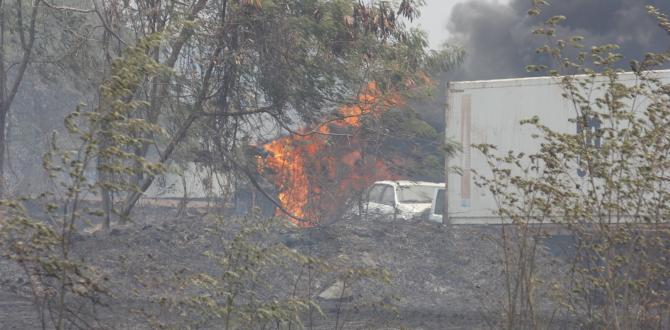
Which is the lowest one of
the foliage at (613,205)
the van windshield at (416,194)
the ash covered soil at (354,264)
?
the ash covered soil at (354,264)

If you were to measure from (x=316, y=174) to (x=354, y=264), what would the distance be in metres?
6.75

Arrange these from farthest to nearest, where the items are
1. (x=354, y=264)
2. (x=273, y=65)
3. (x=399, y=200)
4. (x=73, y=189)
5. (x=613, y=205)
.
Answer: (x=399, y=200), (x=354, y=264), (x=273, y=65), (x=613, y=205), (x=73, y=189)

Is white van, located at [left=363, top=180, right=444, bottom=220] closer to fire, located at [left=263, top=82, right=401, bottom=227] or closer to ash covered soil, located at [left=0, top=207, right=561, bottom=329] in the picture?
fire, located at [left=263, top=82, right=401, bottom=227]

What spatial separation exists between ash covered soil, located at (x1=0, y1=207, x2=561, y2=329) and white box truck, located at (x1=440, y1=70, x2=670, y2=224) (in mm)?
729

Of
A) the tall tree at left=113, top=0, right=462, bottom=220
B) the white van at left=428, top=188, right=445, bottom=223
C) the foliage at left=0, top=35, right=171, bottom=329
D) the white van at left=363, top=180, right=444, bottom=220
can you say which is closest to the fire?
the white van at left=363, top=180, right=444, bottom=220

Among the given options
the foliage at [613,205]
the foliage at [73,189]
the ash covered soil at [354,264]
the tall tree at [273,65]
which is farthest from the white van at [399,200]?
the foliage at [73,189]

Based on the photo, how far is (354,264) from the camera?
1591 cm

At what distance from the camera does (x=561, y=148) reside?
4.91 meters

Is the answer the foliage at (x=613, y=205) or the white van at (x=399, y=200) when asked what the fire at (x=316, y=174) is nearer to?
the white van at (x=399, y=200)

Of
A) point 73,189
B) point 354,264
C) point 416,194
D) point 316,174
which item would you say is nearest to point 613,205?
point 73,189

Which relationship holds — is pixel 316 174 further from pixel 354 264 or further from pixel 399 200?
pixel 354 264

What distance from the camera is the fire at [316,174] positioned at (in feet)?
69.8

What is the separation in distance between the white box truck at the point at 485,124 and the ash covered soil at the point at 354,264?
73 centimetres

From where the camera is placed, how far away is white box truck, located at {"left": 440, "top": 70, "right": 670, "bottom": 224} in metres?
17.4
